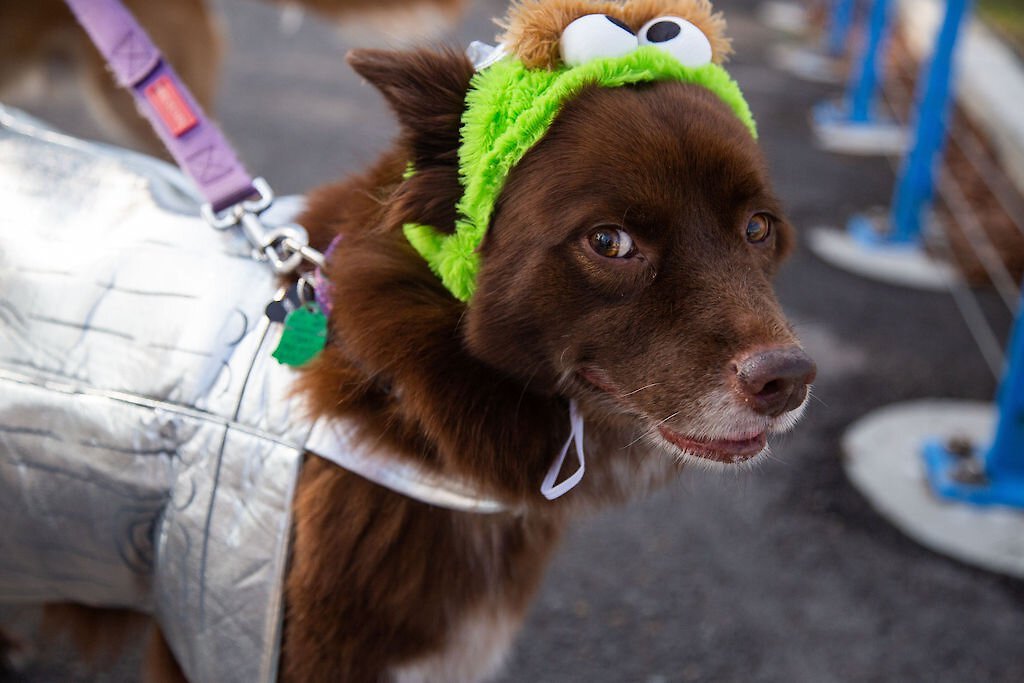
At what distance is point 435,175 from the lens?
148 centimetres

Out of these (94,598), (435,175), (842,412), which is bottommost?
(842,412)

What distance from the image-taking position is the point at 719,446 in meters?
1.45

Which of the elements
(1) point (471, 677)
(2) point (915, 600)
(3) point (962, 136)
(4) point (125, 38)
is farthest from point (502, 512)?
(3) point (962, 136)

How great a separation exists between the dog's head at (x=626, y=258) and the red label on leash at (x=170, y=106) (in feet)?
1.88

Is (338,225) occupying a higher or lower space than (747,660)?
higher

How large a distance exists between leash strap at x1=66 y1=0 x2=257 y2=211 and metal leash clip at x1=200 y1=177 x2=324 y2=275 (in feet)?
0.09

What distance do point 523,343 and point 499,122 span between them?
338mm

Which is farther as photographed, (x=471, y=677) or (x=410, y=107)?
(x=471, y=677)

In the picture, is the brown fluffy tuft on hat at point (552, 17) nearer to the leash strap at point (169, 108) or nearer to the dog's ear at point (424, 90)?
the dog's ear at point (424, 90)

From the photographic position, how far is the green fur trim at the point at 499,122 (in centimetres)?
141

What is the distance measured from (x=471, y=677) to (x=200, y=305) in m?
0.85

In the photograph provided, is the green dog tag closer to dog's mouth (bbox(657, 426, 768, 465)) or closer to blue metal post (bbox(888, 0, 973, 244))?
dog's mouth (bbox(657, 426, 768, 465))

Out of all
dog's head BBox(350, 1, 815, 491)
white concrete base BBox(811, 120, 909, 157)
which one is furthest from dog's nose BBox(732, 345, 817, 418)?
white concrete base BBox(811, 120, 909, 157)

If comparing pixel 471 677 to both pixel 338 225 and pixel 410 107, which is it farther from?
pixel 410 107
